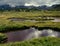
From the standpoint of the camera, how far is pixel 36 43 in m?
35.5

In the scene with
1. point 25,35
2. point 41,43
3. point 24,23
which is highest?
point 41,43

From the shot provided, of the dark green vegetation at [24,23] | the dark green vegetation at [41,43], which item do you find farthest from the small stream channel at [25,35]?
the dark green vegetation at [41,43]

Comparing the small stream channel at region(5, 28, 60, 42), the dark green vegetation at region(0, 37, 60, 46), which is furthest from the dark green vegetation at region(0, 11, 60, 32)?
the dark green vegetation at region(0, 37, 60, 46)

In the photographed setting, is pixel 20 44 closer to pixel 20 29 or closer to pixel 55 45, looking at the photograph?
pixel 55 45

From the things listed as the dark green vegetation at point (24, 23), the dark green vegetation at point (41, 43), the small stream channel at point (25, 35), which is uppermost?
the dark green vegetation at point (41, 43)

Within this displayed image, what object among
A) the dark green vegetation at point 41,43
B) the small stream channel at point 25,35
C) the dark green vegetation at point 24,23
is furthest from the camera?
the dark green vegetation at point 24,23

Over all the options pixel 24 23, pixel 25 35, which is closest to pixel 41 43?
pixel 25 35

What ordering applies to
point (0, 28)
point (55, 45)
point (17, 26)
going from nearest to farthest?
point (55, 45) → point (0, 28) → point (17, 26)

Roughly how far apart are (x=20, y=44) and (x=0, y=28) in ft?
78.2

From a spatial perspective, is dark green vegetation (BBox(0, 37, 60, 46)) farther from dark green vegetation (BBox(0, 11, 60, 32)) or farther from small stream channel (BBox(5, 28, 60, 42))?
dark green vegetation (BBox(0, 11, 60, 32))

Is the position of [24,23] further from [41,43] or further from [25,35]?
[41,43]

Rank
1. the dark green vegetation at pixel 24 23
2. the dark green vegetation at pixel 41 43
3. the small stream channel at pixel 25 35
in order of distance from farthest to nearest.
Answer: the dark green vegetation at pixel 24 23
the small stream channel at pixel 25 35
the dark green vegetation at pixel 41 43

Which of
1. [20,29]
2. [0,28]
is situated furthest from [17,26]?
[0,28]

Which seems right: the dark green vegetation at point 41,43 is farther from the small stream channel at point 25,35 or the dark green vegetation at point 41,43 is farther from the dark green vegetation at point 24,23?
the dark green vegetation at point 24,23
